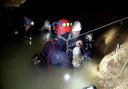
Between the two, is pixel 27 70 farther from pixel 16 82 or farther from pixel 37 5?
pixel 37 5

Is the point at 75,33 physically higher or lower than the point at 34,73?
higher

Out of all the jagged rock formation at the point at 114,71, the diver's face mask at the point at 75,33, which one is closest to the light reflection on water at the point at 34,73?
the jagged rock formation at the point at 114,71

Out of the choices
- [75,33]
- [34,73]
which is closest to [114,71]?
[75,33]

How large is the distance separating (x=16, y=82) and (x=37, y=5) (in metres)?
1.04

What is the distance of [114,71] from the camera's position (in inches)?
107

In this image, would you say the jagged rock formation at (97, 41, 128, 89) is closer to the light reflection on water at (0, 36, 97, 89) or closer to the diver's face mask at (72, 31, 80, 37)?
the light reflection on water at (0, 36, 97, 89)

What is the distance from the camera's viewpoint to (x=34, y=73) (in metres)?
2.67

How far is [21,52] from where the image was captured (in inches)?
108

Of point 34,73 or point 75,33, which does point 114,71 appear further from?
point 34,73

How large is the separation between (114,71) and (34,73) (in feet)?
3.20

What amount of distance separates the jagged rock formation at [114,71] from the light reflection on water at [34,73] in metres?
0.11

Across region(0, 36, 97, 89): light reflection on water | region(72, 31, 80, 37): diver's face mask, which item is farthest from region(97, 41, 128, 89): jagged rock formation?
region(72, 31, 80, 37): diver's face mask

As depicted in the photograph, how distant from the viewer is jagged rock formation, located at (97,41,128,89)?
8.84 ft

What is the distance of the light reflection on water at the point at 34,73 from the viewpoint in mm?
2605
